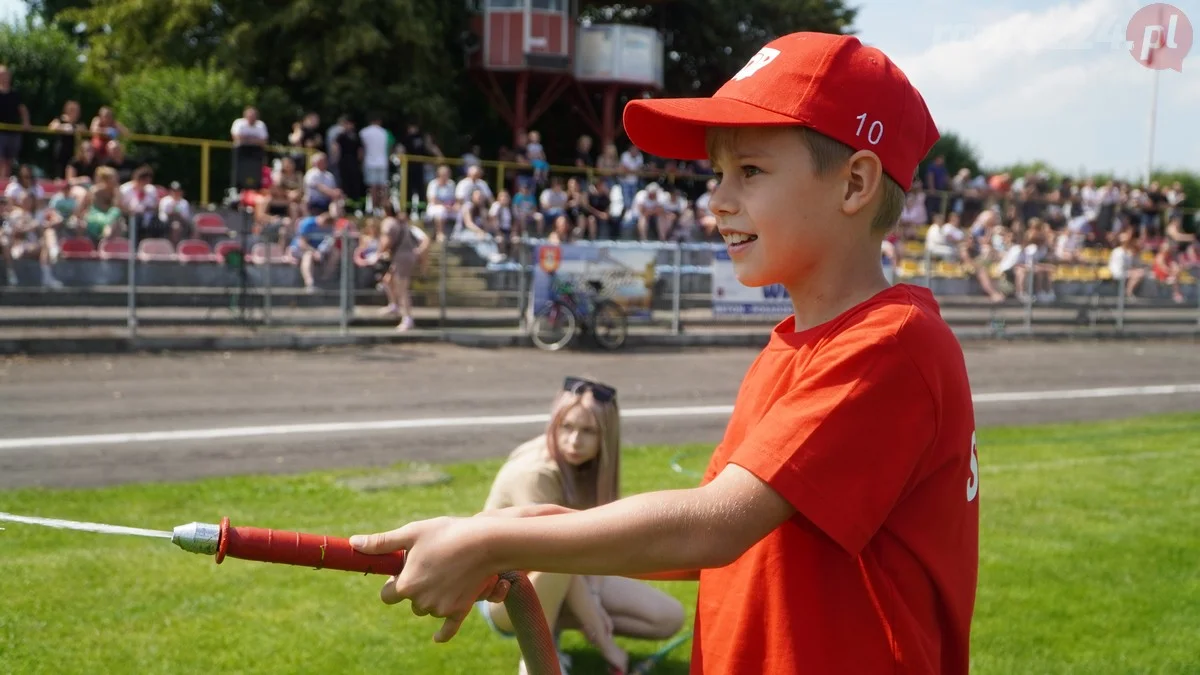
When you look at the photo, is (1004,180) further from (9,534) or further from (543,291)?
(9,534)

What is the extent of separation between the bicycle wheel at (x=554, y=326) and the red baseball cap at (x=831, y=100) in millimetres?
16549

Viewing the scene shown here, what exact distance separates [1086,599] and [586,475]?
2.63 meters

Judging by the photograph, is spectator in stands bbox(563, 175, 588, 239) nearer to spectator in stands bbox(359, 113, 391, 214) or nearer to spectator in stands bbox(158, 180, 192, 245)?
spectator in stands bbox(359, 113, 391, 214)

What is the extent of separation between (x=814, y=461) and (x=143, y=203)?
65.3 ft

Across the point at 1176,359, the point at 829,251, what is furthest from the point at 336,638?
the point at 1176,359

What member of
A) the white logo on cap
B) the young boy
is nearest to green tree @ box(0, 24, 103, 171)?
the white logo on cap

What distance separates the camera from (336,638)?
17.3 feet

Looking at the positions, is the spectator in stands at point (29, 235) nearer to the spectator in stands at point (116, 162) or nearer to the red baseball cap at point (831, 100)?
the spectator in stands at point (116, 162)

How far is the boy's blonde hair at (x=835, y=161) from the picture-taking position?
189 cm

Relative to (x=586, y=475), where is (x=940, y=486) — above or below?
above

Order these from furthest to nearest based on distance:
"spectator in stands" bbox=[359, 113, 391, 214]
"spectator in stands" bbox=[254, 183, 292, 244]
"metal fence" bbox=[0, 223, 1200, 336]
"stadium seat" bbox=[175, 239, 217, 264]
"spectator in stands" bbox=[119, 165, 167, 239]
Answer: "spectator in stands" bbox=[359, 113, 391, 214] < "spectator in stands" bbox=[254, 183, 292, 244] < "spectator in stands" bbox=[119, 165, 167, 239] < "stadium seat" bbox=[175, 239, 217, 264] < "metal fence" bbox=[0, 223, 1200, 336]

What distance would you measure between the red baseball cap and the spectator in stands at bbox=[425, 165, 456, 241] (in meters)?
21.1

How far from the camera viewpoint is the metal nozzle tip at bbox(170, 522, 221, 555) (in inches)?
61.8

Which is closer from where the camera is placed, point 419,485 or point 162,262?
point 419,485
